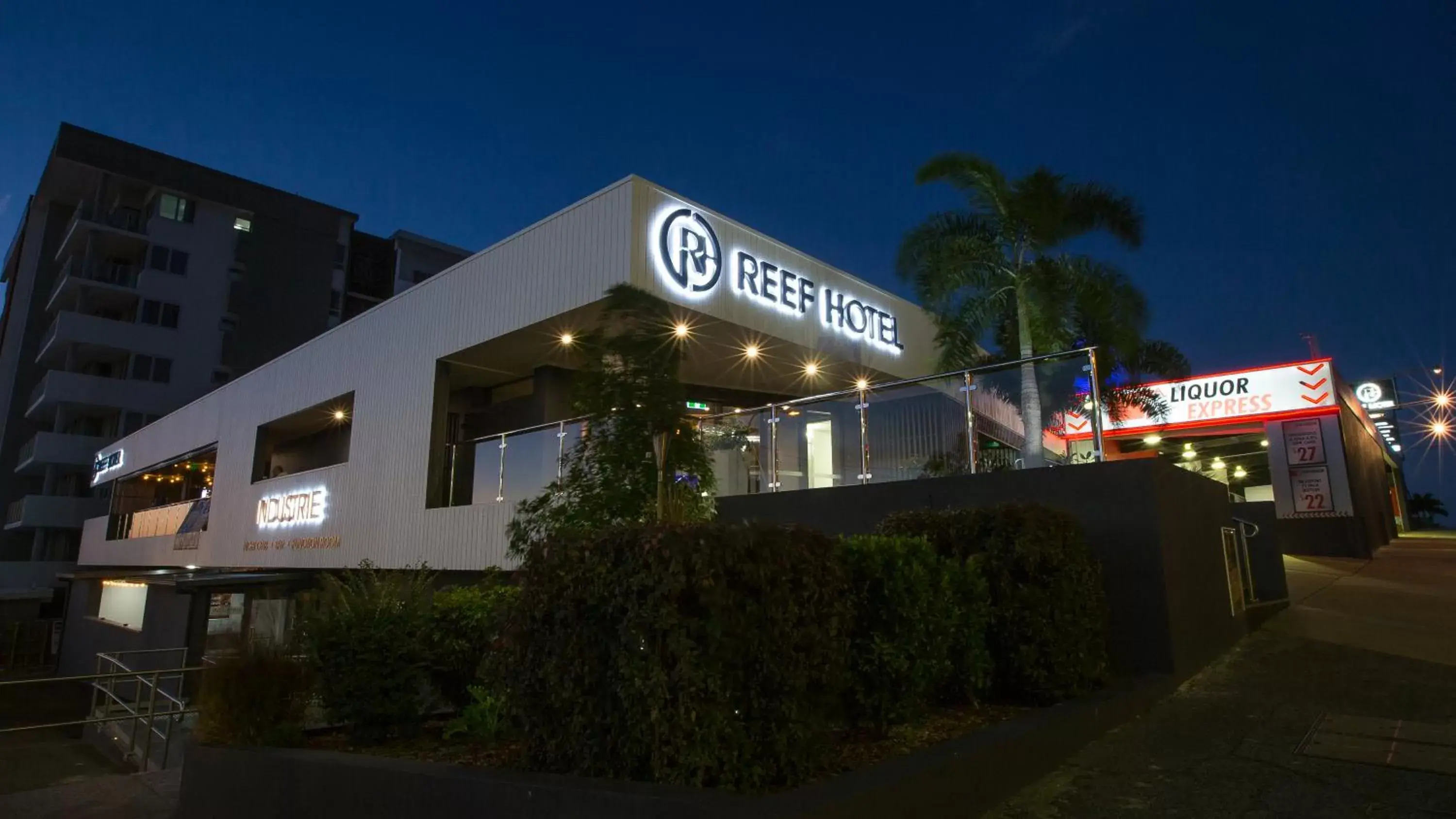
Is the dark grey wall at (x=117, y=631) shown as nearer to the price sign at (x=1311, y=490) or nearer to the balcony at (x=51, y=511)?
the balcony at (x=51, y=511)

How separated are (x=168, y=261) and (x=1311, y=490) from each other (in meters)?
46.5

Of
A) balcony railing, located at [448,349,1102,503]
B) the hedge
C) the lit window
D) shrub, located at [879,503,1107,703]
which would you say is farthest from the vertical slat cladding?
the hedge

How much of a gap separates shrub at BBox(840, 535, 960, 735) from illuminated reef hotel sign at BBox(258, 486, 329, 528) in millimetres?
14552

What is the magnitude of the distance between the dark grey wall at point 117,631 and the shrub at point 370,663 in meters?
12.5

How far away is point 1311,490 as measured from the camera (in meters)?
22.3

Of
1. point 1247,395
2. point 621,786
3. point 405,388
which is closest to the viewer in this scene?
point 621,786

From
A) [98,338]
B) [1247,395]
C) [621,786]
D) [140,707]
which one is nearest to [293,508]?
[140,707]

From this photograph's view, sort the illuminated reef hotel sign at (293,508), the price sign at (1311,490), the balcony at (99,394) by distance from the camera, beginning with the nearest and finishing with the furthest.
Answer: the illuminated reef hotel sign at (293,508) < the price sign at (1311,490) < the balcony at (99,394)

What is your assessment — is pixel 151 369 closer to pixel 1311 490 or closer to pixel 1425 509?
pixel 1311 490

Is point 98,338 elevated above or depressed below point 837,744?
above

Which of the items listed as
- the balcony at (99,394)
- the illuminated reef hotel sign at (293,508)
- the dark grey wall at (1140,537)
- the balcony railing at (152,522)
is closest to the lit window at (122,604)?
the balcony railing at (152,522)

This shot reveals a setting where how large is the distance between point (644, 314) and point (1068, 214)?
939 centimetres

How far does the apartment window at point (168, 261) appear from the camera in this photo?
126 ft

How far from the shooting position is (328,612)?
6.26 metres
